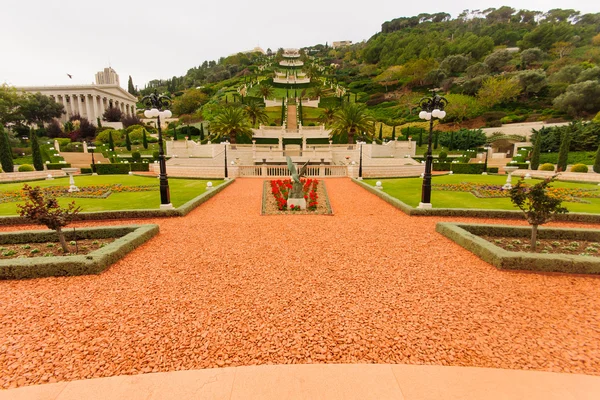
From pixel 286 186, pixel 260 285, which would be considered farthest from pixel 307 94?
pixel 260 285

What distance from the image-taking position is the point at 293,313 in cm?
458

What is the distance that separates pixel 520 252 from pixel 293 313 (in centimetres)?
556

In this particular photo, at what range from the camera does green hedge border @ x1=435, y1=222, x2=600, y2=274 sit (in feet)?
19.9

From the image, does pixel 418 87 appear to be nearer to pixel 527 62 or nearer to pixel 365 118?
pixel 527 62

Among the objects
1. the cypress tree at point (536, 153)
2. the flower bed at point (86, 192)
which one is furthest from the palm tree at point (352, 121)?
the flower bed at point (86, 192)

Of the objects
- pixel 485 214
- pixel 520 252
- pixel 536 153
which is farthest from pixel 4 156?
pixel 536 153

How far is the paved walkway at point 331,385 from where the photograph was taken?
3.02 meters

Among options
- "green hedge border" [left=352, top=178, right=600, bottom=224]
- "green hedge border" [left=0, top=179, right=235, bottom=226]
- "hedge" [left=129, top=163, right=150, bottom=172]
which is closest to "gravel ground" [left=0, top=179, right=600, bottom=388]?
"green hedge border" [left=352, top=178, right=600, bottom=224]

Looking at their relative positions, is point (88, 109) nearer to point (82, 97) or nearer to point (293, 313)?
point (82, 97)

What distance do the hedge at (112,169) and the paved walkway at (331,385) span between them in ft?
106

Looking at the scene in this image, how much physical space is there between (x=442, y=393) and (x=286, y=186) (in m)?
13.8

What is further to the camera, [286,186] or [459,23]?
[459,23]

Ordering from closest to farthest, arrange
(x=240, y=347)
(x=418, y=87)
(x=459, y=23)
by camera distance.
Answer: (x=240, y=347) < (x=418, y=87) < (x=459, y=23)

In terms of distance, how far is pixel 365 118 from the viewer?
126 ft
